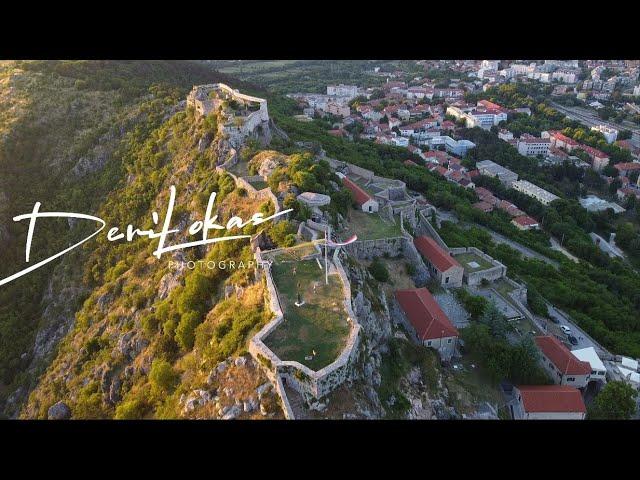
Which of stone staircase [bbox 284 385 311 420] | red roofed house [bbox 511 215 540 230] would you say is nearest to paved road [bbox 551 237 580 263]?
red roofed house [bbox 511 215 540 230]

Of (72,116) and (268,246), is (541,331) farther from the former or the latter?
(72,116)

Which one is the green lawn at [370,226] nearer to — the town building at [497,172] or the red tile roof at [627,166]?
the town building at [497,172]

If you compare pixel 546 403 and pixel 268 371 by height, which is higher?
pixel 268 371

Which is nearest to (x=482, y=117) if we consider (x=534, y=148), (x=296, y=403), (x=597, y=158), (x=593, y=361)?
(x=534, y=148)

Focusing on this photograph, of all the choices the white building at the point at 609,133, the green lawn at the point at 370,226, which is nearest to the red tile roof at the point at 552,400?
the green lawn at the point at 370,226

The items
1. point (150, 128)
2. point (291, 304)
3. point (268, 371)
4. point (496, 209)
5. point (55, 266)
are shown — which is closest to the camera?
point (268, 371)

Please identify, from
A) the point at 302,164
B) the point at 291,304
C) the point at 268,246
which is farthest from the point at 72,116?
the point at 291,304
